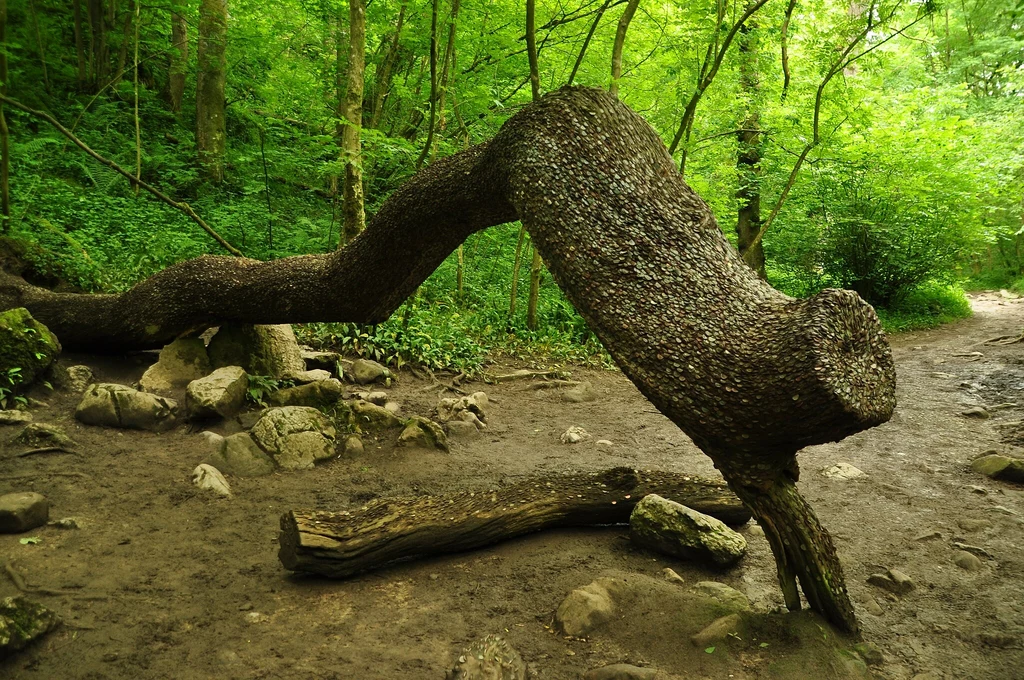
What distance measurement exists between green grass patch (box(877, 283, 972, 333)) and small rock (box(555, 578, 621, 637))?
428 inches

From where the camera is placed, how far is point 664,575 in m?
3.48

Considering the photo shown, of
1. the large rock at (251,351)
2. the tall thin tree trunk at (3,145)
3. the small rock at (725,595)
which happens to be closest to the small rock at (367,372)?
the large rock at (251,351)

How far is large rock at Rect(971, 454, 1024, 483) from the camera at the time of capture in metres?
4.89

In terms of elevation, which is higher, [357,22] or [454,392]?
[357,22]

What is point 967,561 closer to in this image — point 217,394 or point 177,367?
point 217,394

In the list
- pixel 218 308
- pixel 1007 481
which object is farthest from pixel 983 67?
pixel 218 308

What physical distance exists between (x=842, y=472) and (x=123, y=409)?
5702 mm

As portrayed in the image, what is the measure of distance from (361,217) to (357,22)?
2.31 m

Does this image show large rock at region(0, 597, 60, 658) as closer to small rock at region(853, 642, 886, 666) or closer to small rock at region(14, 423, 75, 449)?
small rock at region(14, 423, 75, 449)

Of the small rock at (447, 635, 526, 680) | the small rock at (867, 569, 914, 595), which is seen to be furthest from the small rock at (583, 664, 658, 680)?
the small rock at (867, 569, 914, 595)

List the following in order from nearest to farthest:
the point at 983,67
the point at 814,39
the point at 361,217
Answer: the point at 361,217
the point at 814,39
the point at 983,67

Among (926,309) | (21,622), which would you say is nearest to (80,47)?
(21,622)

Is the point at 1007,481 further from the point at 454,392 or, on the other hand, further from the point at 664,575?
the point at 454,392

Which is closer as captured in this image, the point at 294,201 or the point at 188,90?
the point at 294,201
